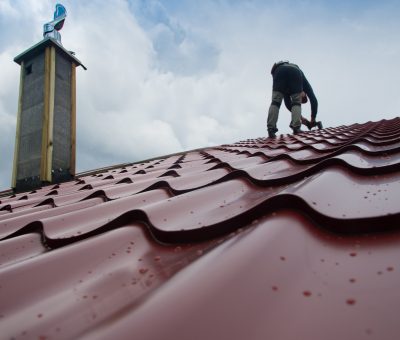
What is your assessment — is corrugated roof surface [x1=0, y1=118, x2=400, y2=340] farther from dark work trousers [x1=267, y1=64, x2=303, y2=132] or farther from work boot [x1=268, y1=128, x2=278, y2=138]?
dark work trousers [x1=267, y1=64, x2=303, y2=132]

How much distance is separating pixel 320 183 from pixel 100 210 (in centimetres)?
84

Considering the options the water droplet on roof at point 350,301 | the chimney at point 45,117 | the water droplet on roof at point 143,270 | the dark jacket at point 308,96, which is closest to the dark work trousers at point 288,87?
the dark jacket at point 308,96

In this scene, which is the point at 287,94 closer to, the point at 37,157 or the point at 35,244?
the point at 37,157

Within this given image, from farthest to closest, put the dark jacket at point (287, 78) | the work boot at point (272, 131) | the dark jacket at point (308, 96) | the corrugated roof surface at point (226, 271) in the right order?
the dark jacket at point (308, 96) < the dark jacket at point (287, 78) < the work boot at point (272, 131) < the corrugated roof surface at point (226, 271)

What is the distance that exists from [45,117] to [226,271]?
514 centimetres

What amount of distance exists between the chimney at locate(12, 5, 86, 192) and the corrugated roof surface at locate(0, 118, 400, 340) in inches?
166

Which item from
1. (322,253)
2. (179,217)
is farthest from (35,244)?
(322,253)

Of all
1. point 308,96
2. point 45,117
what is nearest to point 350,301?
point 45,117

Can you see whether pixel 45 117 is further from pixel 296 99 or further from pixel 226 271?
pixel 226 271

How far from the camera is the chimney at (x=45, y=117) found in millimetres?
4954

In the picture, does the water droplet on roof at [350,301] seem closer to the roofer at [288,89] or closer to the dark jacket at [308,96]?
the roofer at [288,89]

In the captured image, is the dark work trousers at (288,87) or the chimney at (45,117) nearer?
the chimney at (45,117)

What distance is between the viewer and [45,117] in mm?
4996

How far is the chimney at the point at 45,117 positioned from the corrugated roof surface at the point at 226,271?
13.9 ft
